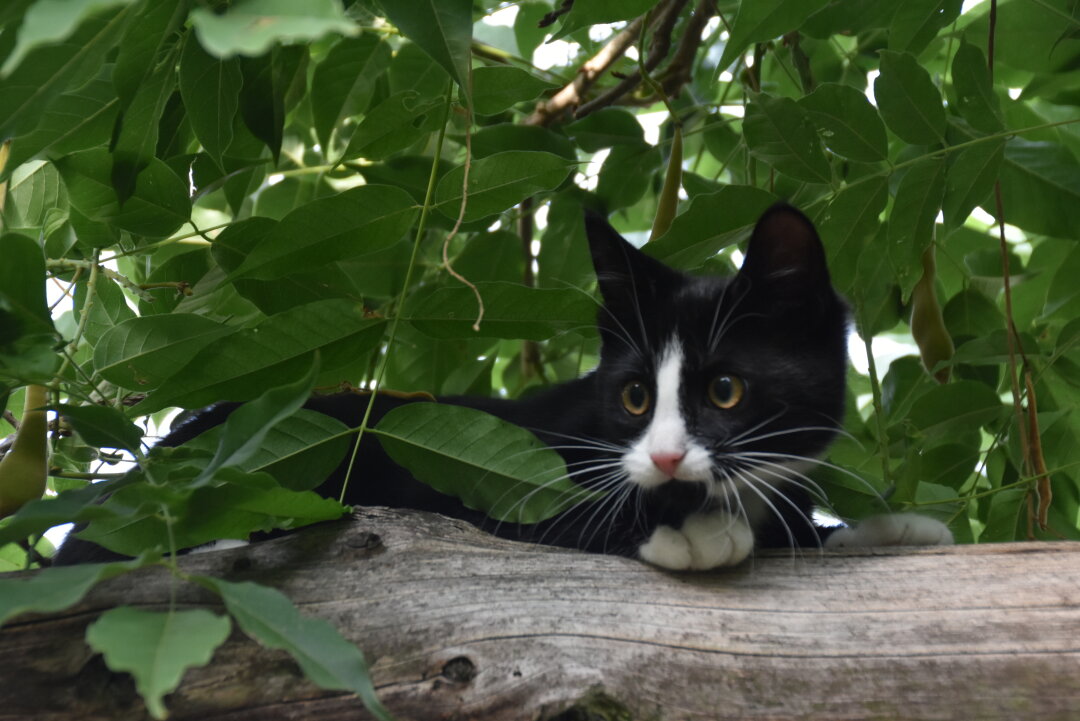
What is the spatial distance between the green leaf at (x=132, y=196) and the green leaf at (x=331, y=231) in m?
0.21

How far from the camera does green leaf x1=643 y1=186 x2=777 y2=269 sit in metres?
1.62

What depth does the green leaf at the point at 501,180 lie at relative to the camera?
152 cm

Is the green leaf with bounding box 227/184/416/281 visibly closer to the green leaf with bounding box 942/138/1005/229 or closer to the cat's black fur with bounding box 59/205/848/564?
the cat's black fur with bounding box 59/205/848/564

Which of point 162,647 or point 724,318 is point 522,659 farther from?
point 724,318

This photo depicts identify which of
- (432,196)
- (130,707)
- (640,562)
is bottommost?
(130,707)

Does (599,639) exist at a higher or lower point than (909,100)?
lower

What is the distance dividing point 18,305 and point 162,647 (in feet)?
1.70

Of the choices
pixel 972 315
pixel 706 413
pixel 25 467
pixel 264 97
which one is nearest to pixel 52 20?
pixel 25 467

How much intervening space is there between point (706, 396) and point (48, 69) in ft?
3.63

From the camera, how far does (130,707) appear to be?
1098mm

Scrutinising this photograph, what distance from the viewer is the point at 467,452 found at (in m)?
1.39

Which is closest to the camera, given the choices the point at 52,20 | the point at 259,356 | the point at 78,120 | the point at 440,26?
the point at 52,20

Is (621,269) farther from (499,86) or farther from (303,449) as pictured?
(303,449)

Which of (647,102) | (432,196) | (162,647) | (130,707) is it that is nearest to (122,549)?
(130,707)
